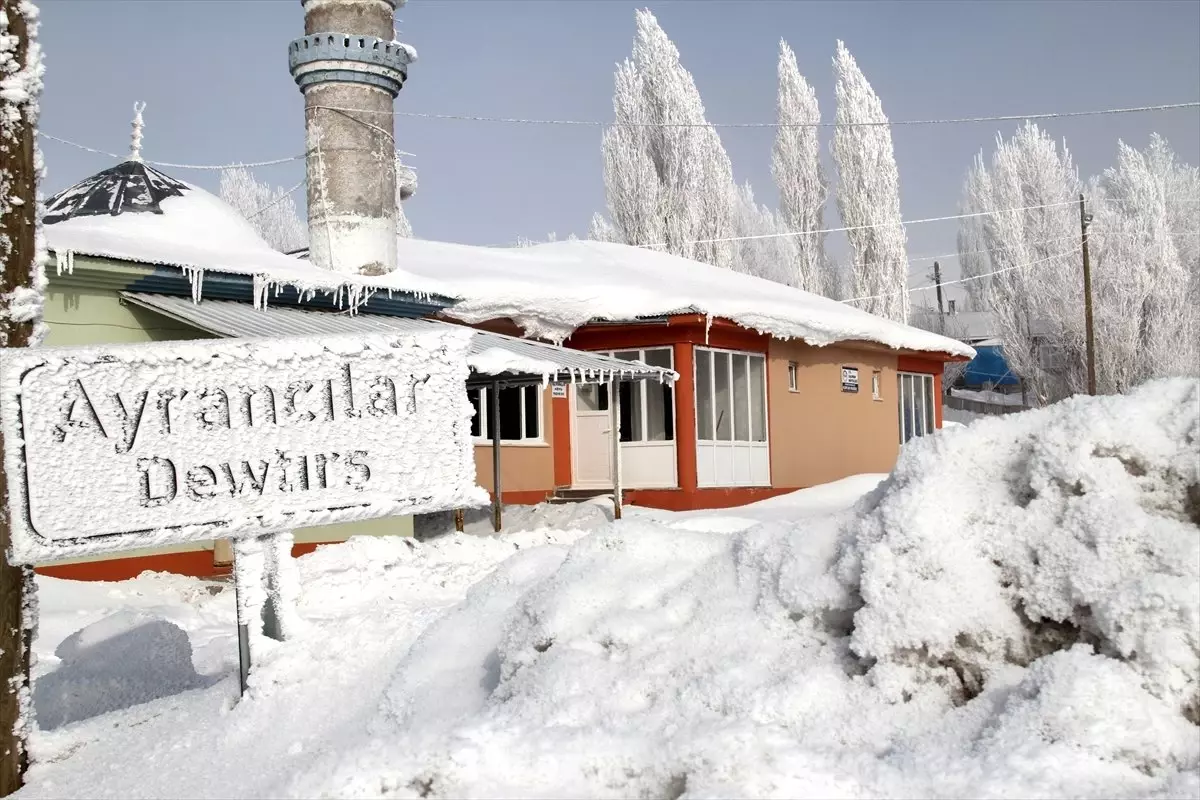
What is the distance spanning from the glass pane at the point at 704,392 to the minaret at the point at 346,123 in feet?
15.2

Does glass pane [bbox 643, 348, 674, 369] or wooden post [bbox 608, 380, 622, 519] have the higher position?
glass pane [bbox 643, 348, 674, 369]

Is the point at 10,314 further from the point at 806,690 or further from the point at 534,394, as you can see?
the point at 534,394

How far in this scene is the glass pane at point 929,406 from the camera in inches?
842

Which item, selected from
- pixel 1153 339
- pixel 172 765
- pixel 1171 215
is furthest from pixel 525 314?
pixel 1171 215

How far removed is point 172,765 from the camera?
3.84m

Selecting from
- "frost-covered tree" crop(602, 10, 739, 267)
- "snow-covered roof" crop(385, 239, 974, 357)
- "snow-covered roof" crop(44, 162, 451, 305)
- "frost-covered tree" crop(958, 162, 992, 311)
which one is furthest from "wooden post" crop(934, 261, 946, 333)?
"snow-covered roof" crop(44, 162, 451, 305)

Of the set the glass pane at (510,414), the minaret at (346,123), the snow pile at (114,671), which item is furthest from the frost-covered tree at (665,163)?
the snow pile at (114,671)

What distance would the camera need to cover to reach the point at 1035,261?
34.2m

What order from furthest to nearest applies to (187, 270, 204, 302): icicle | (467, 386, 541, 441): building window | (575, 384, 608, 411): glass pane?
(575, 384, 608, 411): glass pane
(467, 386, 541, 441): building window
(187, 270, 204, 302): icicle

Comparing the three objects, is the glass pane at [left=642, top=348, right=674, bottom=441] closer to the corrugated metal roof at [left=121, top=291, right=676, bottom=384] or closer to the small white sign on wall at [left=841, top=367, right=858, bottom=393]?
the corrugated metal roof at [left=121, top=291, right=676, bottom=384]

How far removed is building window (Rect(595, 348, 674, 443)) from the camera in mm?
14992

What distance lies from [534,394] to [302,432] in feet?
37.4

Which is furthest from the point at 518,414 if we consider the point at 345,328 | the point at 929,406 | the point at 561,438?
the point at 929,406

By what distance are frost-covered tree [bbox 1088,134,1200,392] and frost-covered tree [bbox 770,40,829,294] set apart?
8.31 m
